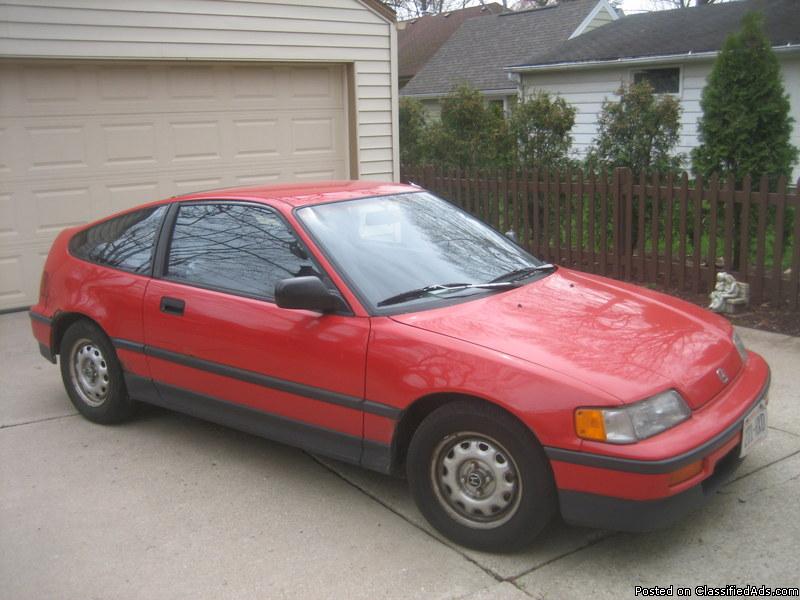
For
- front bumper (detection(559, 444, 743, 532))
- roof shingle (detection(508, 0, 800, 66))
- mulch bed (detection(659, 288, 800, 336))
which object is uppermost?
roof shingle (detection(508, 0, 800, 66))

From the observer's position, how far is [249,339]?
4.34m

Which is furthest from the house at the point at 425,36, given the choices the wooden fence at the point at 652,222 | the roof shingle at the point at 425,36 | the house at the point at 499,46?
the wooden fence at the point at 652,222

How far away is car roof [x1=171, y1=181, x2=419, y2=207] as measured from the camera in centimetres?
466

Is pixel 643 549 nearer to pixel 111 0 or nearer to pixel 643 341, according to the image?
pixel 643 341

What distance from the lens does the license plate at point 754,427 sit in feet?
12.3

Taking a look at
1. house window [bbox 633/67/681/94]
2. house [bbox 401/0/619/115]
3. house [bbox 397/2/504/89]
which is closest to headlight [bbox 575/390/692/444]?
house window [bbox 633/67/681/94]

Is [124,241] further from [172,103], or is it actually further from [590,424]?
[172,103]

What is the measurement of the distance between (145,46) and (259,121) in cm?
157

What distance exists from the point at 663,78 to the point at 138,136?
11216 millimetres

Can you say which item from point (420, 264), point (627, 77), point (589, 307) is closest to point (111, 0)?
point (420, 264)

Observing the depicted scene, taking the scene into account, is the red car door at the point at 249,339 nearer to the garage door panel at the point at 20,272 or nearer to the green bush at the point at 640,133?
the garage door panel at the point at 20,272

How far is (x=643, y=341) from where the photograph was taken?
12.5 feet

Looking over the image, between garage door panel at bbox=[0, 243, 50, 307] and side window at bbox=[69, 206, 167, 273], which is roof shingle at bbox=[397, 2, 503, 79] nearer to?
garage door panel at bbox=[0, 243, 50, 307]

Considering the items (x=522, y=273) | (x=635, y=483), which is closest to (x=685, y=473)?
(x=635, y=483)
